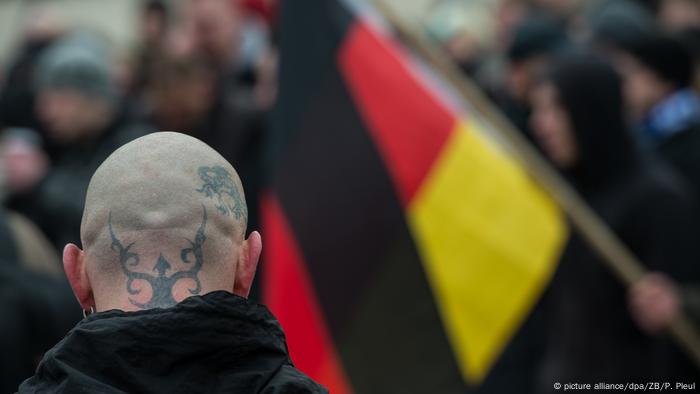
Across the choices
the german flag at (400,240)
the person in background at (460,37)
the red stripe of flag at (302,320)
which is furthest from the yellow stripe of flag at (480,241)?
the person in background at (460,37)

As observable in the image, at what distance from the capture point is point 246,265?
270 cm

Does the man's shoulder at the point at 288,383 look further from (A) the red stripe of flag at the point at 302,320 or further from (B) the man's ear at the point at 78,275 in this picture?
(A) the red stripe of flag at the point at 302,320

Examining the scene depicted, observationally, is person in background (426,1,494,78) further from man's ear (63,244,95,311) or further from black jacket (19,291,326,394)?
black jacket (19,291,326,394)

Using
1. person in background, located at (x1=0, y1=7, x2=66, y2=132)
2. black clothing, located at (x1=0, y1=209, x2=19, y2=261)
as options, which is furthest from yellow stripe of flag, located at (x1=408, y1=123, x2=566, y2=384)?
person in background, located at (x1=0, y1=7, x2=66, y2=132)

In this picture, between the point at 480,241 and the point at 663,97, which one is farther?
the point at 663,97

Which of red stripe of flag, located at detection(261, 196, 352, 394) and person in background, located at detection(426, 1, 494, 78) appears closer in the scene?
red stripe of flag, located at detection(261, 196, 352, 394)

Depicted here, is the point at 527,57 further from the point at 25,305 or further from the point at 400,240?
the point at 25,305

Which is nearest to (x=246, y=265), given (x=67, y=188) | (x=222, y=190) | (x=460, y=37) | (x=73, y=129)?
(x=222, y=190)

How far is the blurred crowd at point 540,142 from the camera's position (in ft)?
18.1

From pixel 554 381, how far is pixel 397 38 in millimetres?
1902

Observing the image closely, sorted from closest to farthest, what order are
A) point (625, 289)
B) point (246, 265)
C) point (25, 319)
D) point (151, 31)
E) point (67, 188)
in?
point (246, 265) < point (25, 319) < point (625, 289) < point (67, 188) < point (151, 31)

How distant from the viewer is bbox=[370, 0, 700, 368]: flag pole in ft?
17.9

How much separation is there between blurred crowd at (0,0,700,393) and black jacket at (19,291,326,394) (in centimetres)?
232

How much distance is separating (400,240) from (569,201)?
2.08 feet
